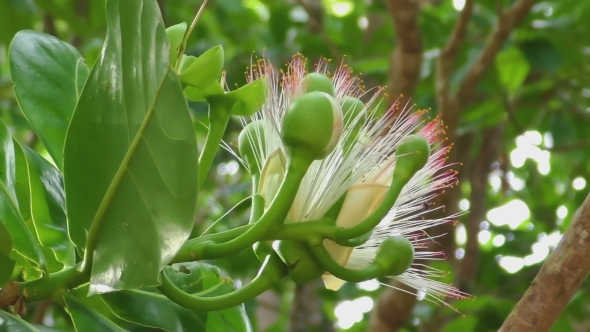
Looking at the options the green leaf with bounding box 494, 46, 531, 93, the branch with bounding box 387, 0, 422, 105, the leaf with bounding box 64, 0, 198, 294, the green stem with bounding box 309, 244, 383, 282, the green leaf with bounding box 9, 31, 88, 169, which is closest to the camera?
the leaf with bounding box 64, 0, 198, 294

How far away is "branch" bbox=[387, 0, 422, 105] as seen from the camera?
139 centimetres

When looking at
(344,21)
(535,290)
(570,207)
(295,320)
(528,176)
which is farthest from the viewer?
(528,176)

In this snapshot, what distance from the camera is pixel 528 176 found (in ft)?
7.66

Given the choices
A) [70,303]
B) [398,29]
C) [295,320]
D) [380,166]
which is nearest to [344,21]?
[398,29]

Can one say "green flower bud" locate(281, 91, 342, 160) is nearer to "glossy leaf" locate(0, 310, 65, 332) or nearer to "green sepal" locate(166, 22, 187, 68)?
"green sepal" locate(166, 22, 187, 68)

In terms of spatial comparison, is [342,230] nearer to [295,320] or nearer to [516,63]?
[295,320]

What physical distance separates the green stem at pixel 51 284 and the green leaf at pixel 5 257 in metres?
0.03

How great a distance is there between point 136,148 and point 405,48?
3.22 feet

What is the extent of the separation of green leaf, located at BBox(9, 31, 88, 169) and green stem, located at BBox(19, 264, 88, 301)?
0.14 metres

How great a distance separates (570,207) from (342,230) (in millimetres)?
1687

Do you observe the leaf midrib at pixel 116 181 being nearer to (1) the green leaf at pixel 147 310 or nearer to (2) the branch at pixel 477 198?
(1) the green leaf at pixel 147 310

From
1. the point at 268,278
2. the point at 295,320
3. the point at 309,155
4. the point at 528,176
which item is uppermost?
the point at 309,155

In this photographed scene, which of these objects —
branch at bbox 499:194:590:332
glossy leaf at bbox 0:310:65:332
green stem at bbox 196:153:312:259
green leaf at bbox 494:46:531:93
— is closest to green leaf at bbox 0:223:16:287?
glossy leaf at bbox 0:310:65:332

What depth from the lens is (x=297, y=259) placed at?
0.60 metres
